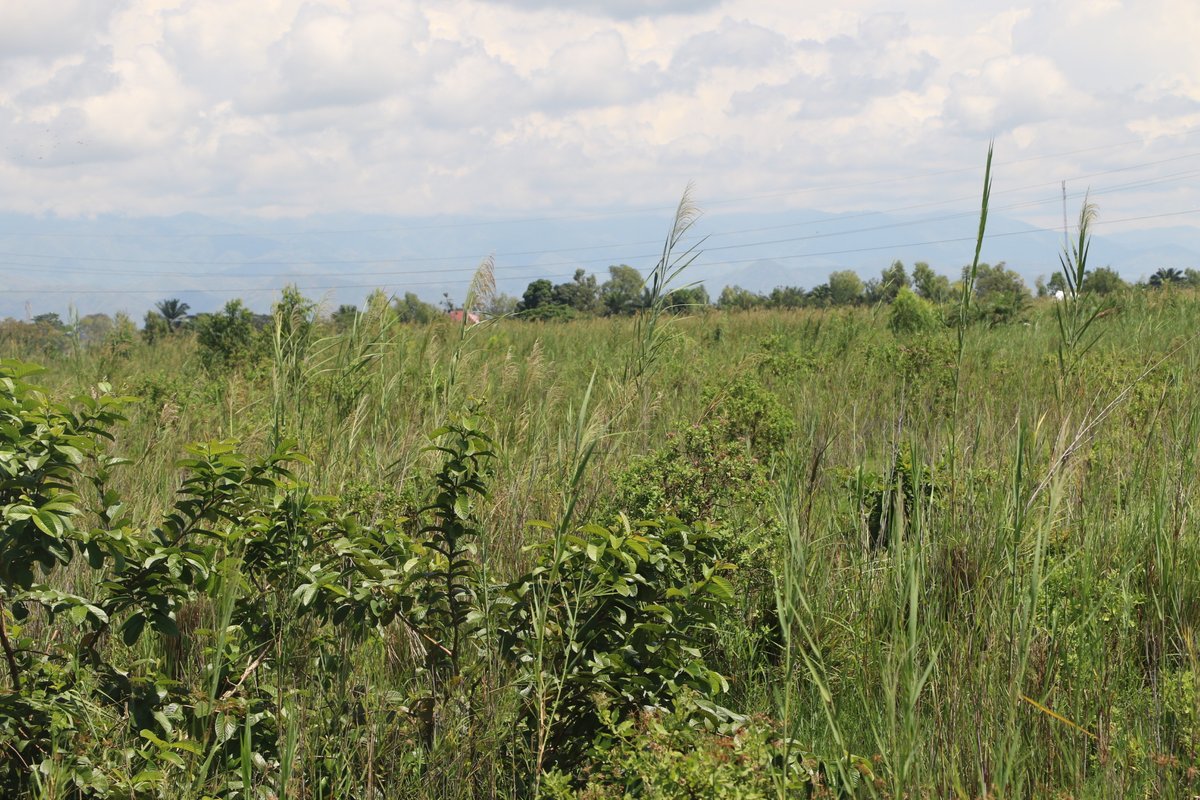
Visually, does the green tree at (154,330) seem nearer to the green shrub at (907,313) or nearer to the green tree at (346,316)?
the green tree at (346,316)

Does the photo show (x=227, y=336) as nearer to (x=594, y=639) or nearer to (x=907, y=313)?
(x=594, y=639)

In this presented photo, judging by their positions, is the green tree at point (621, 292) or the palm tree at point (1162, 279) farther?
the green tree at point (621, 292)

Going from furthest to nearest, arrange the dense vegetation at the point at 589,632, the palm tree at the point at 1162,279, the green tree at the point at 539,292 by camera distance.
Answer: the green tree at the point at 539,292 → the palm tree at the point at 1162,279 → the dense vegetation at the point at 589,632

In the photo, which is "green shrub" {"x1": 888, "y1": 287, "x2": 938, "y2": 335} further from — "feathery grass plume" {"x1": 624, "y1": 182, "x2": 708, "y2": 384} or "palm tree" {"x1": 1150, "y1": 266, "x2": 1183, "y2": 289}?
"feathery grass plume" {"x1": 624, "y1": 182, "x2": 708, "y2": 384}

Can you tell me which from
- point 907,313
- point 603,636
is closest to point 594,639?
point 603,636

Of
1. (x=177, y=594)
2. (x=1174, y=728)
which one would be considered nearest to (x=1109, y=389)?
(x=1174, y=728)

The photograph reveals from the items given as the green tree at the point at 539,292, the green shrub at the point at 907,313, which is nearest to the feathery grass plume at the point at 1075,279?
the green shrub at the point at 907,313

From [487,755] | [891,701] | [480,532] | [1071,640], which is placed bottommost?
[487,755]

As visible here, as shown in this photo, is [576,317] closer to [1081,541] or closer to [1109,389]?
[1109,389]

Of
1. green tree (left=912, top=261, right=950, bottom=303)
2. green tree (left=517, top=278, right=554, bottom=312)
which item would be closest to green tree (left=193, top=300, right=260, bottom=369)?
green tree (left=912, top=261, right=950, bottom=303)

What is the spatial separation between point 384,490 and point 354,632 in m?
0.90

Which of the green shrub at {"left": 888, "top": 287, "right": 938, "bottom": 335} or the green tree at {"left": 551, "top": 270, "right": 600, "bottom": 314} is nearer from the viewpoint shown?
the green shrub at {"left": 888, "top": 287, "right": 938, "bottom": 335}

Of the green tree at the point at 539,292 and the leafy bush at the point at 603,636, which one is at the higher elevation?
the green tree at the point at 539,292

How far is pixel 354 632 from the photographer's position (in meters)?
2.34
